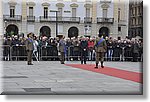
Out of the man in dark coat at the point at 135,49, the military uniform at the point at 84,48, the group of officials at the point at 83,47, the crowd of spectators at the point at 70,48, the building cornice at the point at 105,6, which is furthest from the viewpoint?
the man in dark coat at the point at 135,49

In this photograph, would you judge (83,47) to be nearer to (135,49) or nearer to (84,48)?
(84,48)

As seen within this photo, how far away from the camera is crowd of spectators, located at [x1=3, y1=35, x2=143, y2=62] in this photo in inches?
758

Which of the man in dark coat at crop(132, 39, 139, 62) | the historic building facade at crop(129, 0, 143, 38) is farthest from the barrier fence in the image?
the historic building facade at crop(129, 0, 143, 38)

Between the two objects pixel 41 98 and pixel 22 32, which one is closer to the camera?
pixel 41 98

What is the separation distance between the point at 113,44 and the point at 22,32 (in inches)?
230

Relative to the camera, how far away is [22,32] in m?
16.9

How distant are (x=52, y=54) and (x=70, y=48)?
1048 millimetres

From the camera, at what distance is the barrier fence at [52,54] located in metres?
19.3

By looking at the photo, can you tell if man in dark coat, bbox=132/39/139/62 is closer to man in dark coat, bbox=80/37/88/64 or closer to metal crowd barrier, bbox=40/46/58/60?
man in dark coat, bbox=80/37/88/64

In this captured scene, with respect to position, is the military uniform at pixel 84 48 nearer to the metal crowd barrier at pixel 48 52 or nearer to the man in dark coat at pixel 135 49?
the metal crowd barrier at pixel 48 52

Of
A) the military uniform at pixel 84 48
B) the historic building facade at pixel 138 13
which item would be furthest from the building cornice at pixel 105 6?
the military uniform at pixel 84 48

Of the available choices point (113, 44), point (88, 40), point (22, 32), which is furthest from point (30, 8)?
point (113, 44)

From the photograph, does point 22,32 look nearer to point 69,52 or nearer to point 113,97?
point 69,52

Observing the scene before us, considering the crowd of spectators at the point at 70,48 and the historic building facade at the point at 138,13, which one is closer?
the historic building facade at the point at 138,13
